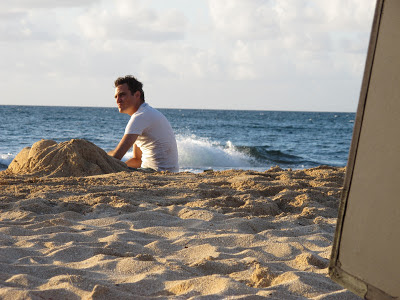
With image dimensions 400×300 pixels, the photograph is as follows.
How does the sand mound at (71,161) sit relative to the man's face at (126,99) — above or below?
below

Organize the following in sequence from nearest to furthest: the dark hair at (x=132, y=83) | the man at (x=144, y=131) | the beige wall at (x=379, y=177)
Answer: the beige wall at (x=379, y=177)
the man at (x=144, y=131)
the dark hair at (x=132, y=83)

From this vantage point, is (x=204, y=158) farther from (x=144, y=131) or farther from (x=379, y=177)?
(x=379, y=177)

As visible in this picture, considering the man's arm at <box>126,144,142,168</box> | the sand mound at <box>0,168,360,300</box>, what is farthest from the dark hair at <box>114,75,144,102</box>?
the sand mound at <box>0,168,360,300</box>

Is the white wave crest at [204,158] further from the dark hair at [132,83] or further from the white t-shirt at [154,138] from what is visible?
the dark hair at [132,83]

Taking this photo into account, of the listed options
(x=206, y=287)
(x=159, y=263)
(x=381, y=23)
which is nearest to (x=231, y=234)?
(x=159, y=263)

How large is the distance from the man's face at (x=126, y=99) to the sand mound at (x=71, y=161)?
0.57 metres

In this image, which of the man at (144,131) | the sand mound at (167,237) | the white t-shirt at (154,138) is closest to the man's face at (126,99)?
the man at (144,131)

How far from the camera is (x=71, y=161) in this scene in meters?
5.60

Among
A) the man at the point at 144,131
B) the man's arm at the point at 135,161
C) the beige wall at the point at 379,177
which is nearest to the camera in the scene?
the beige wall at the point at 379,177

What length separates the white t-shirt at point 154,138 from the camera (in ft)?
18.0

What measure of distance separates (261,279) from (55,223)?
1.66 meters

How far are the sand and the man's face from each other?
829mm

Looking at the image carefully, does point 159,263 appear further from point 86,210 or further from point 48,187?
point 48,187

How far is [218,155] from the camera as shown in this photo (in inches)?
524
